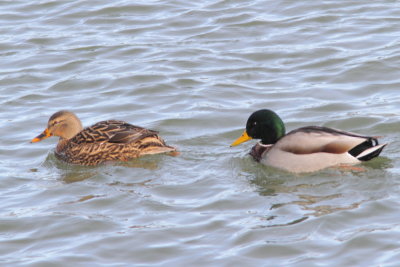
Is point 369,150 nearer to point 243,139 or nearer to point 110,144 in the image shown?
point 243,139

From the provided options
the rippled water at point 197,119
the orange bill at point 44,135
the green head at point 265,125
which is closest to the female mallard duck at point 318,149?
the rippled water at point 197,119

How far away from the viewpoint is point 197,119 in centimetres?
1277

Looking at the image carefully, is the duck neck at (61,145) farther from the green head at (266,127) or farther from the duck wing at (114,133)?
the green head at (266,127)

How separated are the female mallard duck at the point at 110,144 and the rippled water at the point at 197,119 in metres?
0.16

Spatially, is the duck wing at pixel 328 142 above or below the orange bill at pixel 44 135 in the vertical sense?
→ below

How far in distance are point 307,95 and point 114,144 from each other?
318 cm

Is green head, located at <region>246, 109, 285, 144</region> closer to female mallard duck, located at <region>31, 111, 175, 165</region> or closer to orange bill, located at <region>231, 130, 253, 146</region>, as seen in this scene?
orange bill, located at <region>231, 130, 253, 146</region>

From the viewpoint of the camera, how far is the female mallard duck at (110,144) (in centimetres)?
1151

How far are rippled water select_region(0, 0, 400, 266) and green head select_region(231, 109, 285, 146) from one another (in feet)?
1.17

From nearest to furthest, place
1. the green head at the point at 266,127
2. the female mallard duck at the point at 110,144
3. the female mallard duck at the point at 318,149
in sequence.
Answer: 1. the female mallard duck at the point at 318,149
2. the green head at the point at 266,127
3. the female mallard duck at the point at 110,144

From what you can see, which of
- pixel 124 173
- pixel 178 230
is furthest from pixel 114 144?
pixel 178 230

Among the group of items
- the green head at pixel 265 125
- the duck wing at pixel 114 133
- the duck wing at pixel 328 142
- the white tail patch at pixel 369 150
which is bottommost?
the white tail patch at pixel 369 150

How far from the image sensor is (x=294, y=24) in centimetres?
1656

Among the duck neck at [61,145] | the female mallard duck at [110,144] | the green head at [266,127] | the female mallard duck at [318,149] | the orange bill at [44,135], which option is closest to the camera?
the female mallard duck at [318,149]
